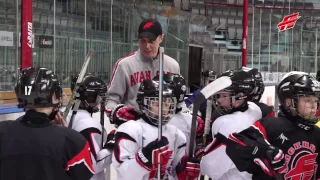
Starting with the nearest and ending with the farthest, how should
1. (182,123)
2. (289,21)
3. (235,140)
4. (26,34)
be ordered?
1. (235,140)
2. (182,123)
3. (26,34)
4. (289,21)

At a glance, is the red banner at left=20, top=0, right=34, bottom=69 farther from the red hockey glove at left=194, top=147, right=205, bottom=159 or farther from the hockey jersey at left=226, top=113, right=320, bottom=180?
the hockey jersey at left=226, top=113, right=320, bottom=180

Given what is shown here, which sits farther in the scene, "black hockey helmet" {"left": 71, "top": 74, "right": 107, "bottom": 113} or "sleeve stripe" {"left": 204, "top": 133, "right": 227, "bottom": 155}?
"black hockey helmet" {"left": 71, "top": 74, "right": 107, "bottom": 113}

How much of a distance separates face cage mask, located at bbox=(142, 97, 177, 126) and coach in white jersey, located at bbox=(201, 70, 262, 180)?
0.18 metres

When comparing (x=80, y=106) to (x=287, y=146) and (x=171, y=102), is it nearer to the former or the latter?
(x=171, y=102)

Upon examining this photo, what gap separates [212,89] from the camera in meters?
1.59

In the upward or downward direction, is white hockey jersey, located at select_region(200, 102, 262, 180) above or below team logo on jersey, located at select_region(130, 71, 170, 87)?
below

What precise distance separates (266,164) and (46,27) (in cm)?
312

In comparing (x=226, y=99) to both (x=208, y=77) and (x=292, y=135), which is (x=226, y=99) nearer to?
(x=292, y=135)

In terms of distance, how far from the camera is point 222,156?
156cm

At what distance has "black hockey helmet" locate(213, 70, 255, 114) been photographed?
1.72 meters

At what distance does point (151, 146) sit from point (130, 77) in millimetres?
625

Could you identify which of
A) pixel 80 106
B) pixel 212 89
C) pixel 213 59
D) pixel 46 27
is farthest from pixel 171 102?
pixel 213 59

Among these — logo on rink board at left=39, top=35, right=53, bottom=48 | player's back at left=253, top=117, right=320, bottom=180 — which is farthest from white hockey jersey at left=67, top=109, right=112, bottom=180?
logo on rink board at left=39, top=35, right=53, bottom=48

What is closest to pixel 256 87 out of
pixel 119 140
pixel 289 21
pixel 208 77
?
pixel 119 140
